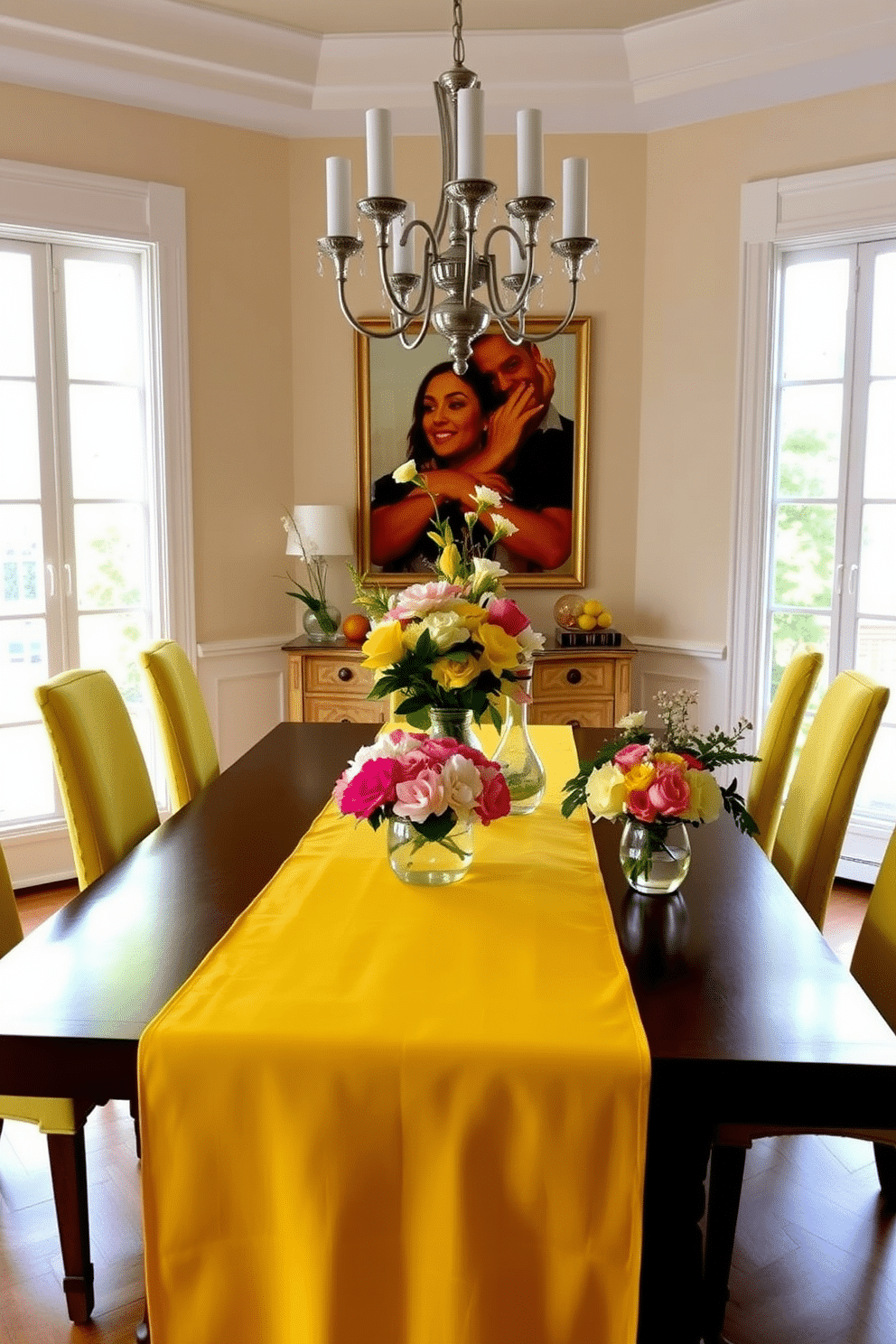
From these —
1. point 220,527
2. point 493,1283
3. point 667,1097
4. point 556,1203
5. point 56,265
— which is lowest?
point 493,1283

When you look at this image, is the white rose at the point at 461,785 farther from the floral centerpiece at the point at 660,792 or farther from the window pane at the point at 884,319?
the window pane at the point at 884,319

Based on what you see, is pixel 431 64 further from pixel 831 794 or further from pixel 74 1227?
pixel 74 1227

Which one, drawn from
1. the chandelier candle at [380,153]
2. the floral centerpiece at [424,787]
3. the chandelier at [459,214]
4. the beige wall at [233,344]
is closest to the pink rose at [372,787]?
the floral centerpiece at [424,787]

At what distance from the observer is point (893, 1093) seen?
4.25 ft

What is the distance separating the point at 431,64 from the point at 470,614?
3.09 metres

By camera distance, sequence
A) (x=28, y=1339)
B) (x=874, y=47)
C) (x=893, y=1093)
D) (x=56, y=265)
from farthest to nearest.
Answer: (x=56, y=265)
(x=874, y=47)
(x=28, y=1339)
(x=893, y=1093)

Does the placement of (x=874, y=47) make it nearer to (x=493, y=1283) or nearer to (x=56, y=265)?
(x=56, y=265)

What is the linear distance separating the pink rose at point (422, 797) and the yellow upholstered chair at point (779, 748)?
4.19ft

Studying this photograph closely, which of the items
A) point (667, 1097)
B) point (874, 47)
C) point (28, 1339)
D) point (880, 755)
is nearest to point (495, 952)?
point (667, 1097)

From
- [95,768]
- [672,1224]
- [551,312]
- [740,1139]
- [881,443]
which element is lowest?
[740,1139]

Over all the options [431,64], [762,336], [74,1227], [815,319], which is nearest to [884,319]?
[815,319]

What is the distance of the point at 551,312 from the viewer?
449 centimetres

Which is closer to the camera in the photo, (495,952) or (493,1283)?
(493,1283)

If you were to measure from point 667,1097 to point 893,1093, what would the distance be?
10.4 inches
